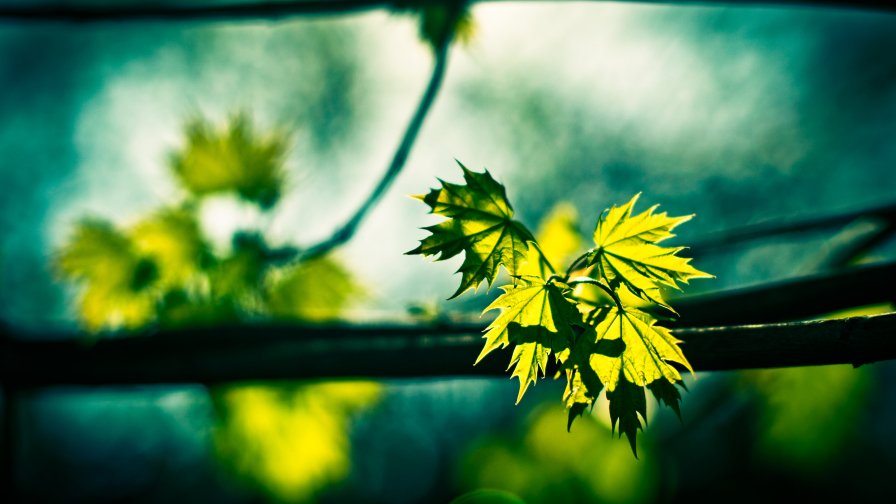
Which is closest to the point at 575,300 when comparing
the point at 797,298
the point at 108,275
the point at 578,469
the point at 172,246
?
the point at 797,298

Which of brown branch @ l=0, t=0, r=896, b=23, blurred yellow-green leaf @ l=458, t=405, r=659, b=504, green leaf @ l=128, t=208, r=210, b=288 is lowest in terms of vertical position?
blurred yellow-green leaf @ l=458, t=405, r=659, b=504

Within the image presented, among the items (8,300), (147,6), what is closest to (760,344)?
(147,6)

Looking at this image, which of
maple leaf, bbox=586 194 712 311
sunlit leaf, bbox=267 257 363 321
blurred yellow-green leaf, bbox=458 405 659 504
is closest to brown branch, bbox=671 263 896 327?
maple leaf, bbox=586 194 712 311

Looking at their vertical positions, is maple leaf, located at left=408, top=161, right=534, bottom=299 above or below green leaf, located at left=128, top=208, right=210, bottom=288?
above

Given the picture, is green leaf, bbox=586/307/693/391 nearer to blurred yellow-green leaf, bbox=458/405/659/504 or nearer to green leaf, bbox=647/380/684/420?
green leaf, bbox=647/380/684/420

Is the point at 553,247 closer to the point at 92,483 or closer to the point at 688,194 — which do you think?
the point at 688,194

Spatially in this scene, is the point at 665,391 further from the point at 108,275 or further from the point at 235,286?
the point at 108,275

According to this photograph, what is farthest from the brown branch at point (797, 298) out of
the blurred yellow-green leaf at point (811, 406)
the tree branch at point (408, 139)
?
the blurred yellow-green leaf at point (811, 406)

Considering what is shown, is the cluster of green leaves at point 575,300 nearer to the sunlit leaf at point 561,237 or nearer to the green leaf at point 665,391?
the green leaf at point 665,391
